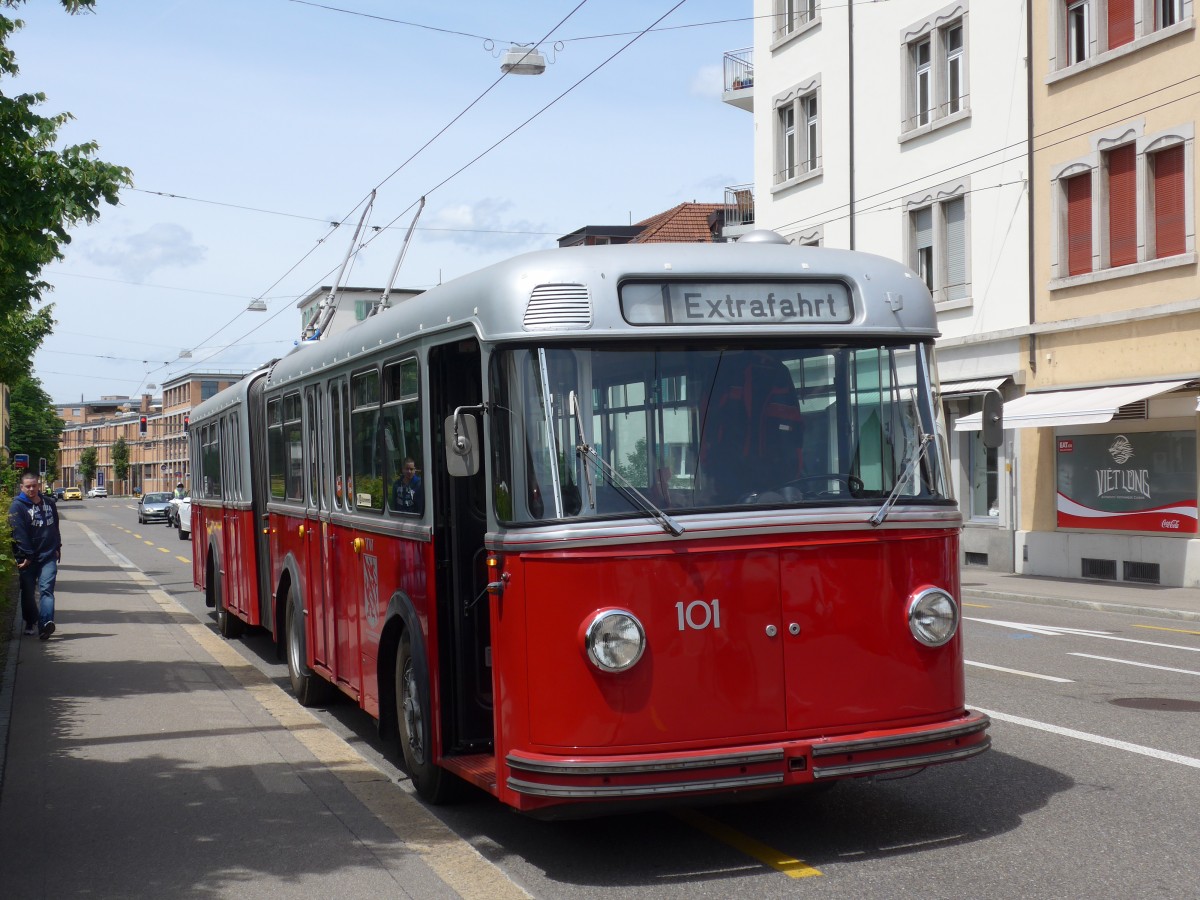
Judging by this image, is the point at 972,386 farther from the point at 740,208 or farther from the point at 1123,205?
the point at 740,208

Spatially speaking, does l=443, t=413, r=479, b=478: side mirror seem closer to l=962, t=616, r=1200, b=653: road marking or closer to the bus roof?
the bus roof

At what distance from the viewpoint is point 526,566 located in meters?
6.15

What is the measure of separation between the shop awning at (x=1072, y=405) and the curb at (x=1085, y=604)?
10.4 feet

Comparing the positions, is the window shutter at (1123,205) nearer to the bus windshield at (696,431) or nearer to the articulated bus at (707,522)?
the articulated bus at (707,522)

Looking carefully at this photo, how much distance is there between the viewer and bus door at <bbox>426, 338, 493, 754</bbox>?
23.8ft

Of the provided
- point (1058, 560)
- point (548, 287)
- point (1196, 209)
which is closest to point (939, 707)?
point (548, 287)

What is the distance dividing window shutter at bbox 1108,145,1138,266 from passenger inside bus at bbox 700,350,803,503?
18.9m

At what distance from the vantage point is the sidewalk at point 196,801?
20.7 ft

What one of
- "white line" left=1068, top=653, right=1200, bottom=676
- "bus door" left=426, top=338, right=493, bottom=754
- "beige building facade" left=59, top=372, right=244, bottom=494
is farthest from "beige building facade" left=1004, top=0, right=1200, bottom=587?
"beige building facade" left=59, top=372, right=244, bottom=494

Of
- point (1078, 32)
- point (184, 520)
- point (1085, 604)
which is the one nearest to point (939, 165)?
point (1078, 32)

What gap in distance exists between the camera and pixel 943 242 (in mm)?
28406

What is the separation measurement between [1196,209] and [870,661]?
18061mm

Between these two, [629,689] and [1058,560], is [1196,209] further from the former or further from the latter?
[629,689]

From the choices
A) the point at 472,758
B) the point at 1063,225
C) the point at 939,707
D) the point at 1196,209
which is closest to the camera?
the point at 939,707
